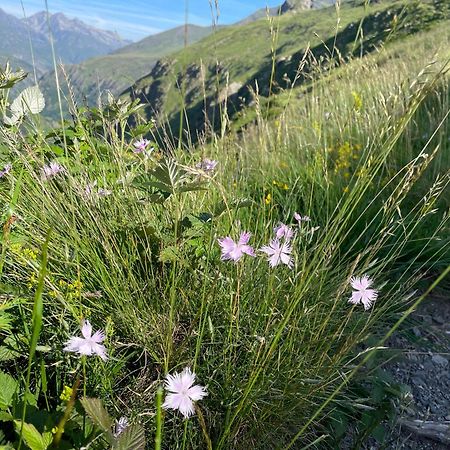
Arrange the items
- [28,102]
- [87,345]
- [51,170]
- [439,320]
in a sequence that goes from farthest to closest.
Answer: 1. [439,320]
2. [28,102]
3. [51,170]
4. [87,345]

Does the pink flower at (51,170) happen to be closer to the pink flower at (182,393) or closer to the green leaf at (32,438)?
the green leaf at (32,438)

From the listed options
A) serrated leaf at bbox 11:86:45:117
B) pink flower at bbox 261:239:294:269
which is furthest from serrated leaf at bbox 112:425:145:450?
serrated leaf at bbox 11:86:45:117

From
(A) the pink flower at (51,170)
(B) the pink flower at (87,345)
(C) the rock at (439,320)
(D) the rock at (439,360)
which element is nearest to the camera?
(B) the pink flower at (87,345)

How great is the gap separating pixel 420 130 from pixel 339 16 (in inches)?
97.9

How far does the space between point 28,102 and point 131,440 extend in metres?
1.55

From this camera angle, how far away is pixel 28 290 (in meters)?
1.52

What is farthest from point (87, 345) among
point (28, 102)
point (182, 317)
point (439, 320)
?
point (439, 320)

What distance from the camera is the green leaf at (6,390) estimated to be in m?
1.17

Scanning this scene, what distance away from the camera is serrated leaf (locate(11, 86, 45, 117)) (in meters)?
1.86

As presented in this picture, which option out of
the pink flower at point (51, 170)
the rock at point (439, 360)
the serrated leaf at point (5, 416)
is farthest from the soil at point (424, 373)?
the pink flower at point (51, 170)

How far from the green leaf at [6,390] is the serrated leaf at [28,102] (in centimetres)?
108

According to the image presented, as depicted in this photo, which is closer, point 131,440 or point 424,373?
point 131,440

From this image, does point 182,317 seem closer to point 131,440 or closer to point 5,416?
point 5,416

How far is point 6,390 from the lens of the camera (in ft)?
3.93
